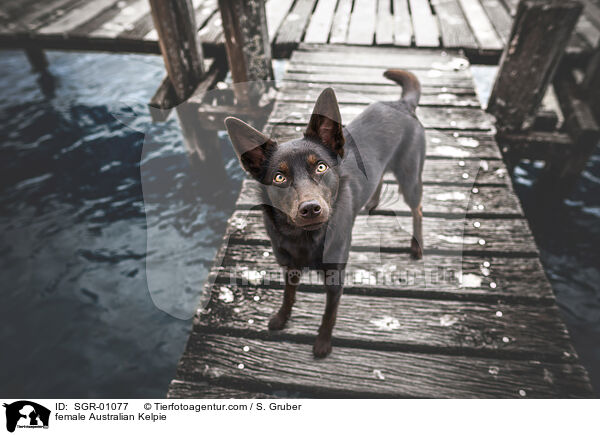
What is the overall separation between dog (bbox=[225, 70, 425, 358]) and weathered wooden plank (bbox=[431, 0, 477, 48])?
3.06 metres

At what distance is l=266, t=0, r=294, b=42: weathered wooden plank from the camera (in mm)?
5121

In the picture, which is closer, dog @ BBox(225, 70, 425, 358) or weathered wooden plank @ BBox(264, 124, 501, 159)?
dog @ BBox(225, 70, 425, 358)

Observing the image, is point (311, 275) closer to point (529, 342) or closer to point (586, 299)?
point (529, 342)

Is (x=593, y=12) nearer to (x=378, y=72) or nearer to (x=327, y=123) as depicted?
(x=378, y=72)

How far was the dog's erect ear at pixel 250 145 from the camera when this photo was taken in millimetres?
1514

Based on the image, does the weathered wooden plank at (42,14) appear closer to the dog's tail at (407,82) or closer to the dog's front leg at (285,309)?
the dog's tail at (407,82)

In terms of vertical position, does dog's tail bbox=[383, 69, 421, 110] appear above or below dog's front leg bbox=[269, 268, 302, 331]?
above

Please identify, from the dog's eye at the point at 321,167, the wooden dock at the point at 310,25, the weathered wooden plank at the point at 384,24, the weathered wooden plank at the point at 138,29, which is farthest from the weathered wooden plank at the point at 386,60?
the dog's eye at the point at 321,167

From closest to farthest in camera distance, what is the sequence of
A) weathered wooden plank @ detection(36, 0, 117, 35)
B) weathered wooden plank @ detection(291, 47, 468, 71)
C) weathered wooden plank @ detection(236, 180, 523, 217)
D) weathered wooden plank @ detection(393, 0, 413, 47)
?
weathered wooden plank @ detection(236, 180, 523, 217) → weathered wooden plank @ detection(291, 47, 468, 71) → weathered wooden plank @ detection(393, 0, 413, 47) → weathered wooden plank @ detection(36, 0, 117, 35)

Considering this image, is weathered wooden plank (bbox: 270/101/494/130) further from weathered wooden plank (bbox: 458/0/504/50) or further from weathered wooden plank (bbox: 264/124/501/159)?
weathered wooden plank (bbox: 458/0/504/50)

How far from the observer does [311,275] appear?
2445 millimetres

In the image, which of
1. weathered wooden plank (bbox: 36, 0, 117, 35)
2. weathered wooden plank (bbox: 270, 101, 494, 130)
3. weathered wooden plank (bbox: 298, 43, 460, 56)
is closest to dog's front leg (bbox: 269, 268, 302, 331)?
weathered wooden plank (bbox: 270, 101, 494, 130)
